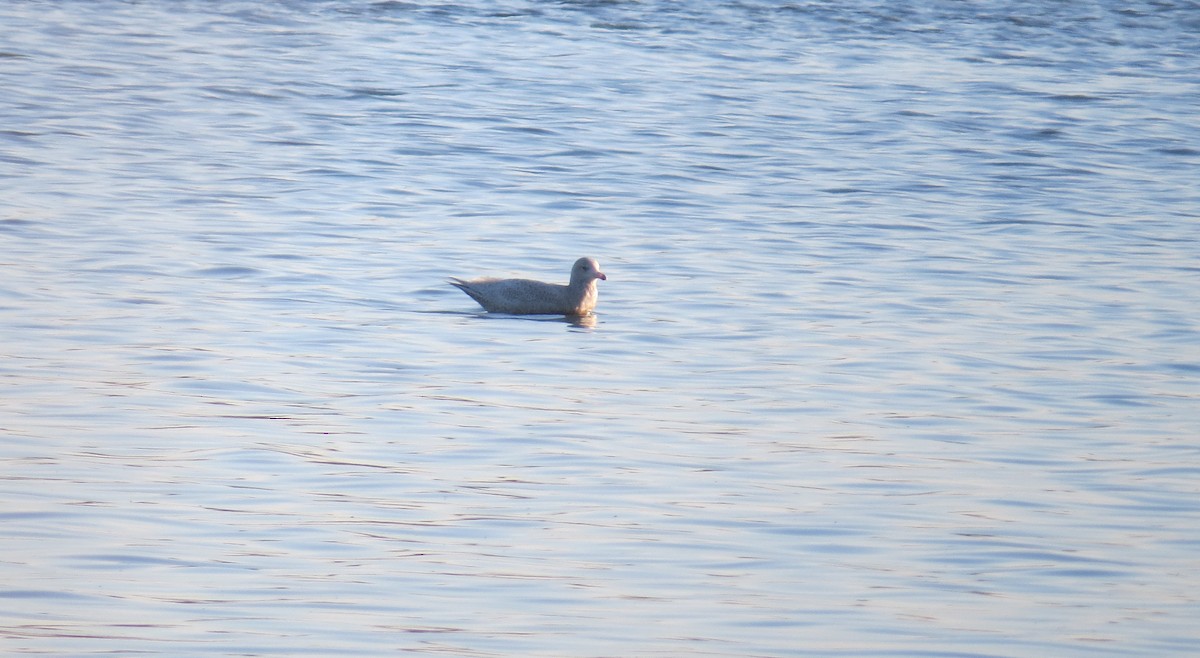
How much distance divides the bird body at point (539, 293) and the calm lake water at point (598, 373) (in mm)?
128

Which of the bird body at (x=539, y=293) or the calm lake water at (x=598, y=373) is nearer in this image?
the calm lake water at (x=598, y=373)

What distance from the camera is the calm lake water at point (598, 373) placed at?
639 cm

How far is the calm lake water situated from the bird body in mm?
128

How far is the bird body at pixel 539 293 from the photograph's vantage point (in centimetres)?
1219

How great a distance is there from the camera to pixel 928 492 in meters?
7.90

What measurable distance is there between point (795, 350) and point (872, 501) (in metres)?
3.12

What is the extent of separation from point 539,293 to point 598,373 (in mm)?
2175

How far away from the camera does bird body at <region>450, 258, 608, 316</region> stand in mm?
12188

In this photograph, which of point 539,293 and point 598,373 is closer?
point 598,373

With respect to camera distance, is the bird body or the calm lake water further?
the bird body

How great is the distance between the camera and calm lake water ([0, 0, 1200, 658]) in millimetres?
6387

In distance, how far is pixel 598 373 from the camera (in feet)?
33.6

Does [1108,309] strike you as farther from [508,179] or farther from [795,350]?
[508,179]

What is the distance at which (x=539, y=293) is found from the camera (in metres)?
12.3
